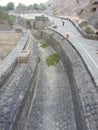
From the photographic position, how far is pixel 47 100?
32.5 metres

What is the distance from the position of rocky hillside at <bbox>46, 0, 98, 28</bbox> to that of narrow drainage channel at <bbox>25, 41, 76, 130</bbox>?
94.1 feet

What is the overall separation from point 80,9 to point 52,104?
227 ft

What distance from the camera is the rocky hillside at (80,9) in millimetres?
73500

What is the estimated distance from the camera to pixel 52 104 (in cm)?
3161

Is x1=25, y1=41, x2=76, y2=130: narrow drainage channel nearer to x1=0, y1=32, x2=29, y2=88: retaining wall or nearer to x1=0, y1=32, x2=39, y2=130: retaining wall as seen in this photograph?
x1=0, y1=32, x2=39, y2=130: retaining wall

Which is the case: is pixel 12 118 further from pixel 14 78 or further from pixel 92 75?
pixel 92 75

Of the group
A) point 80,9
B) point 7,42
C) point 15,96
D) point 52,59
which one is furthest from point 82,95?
point 80,9

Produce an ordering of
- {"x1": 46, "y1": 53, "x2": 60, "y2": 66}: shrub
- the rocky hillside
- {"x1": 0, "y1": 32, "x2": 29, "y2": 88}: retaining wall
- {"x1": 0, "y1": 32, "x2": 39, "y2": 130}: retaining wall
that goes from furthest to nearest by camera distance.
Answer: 1. the rocky hillside
2. {"x1": 46, "y1": 53, "x2": 60, "y2": 66}: shrub
3. {"x1": 0, "y1": 32, "x2": 29, "y2": 88}: retaining wall
4. {"x1": 0, "y1": 32, "x2": 39, "y2": 130}: retaining wall

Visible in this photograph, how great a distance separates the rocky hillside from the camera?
2894 inches

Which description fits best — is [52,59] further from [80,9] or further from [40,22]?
[80,9]

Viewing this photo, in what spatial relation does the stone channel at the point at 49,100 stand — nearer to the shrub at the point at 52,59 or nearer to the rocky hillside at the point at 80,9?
the shrub at the point at 52,59

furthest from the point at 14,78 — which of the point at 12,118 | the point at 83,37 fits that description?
the point at 83,37

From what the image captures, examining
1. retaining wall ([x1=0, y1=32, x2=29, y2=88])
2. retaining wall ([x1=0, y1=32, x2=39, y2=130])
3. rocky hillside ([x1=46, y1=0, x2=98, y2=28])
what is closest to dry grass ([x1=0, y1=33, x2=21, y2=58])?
retaining wall ([x1=0, y1=32, x2=29, y2=88])

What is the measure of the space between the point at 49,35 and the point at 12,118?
1648 inches
